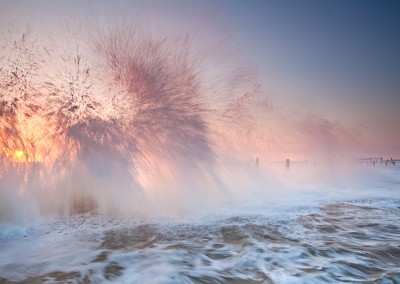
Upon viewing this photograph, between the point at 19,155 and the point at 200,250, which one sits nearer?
the point at 200,250

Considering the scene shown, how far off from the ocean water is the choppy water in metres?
0.01

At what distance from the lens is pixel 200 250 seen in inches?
159

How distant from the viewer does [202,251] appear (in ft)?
13.1

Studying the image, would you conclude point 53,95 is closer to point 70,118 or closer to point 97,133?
point 70,118

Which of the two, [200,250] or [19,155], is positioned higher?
[19,155]

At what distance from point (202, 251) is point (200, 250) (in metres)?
0.05

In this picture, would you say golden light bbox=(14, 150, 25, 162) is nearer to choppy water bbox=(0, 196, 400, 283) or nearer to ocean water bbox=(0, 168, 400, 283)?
ocean water bbox=(0, 168, 400, 283)

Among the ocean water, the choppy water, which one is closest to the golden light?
the ocean water

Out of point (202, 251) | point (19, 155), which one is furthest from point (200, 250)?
point (19, 155)

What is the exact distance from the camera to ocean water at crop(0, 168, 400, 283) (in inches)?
127

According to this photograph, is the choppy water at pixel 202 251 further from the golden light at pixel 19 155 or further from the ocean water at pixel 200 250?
the golden light at pixel 19 155

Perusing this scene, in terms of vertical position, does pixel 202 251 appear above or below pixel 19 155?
below

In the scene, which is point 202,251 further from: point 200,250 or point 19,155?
point 19,155

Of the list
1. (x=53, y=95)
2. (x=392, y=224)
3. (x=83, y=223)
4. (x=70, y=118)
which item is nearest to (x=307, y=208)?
(x=392, y=224)
